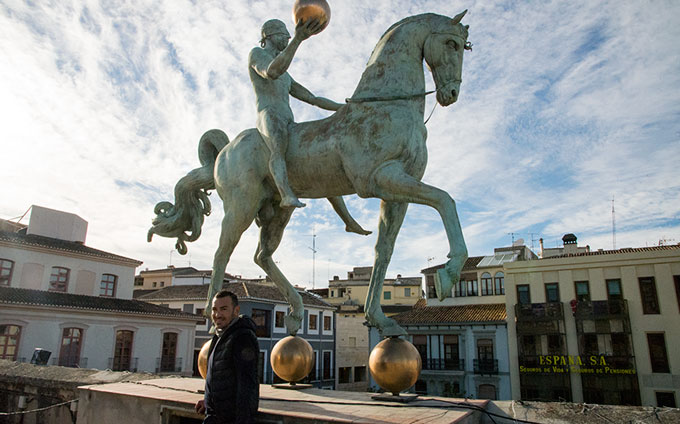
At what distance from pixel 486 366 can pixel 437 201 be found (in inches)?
1123

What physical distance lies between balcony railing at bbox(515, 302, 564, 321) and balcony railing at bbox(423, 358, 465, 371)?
15.3 feet

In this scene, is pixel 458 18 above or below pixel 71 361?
above

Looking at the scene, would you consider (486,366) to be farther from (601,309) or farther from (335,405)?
(335,405)

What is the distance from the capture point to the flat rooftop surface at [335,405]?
271 cm

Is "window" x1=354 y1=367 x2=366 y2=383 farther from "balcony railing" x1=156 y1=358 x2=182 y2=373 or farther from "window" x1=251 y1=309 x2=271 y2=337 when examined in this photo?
"balcony railing" x1=156 y1=358 x2=182 y2=373

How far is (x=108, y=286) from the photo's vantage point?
98.7ft

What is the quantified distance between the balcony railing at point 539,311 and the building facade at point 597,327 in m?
0.05

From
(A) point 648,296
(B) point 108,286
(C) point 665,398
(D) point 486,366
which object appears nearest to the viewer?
(C) point 665,398

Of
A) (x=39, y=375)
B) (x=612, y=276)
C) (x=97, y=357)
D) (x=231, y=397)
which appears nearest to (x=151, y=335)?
(x=97, y=357)

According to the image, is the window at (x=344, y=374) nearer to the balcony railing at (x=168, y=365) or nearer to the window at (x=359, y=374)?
the window at (x=359, y=374)

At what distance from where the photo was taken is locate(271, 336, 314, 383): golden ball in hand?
13.5 feet

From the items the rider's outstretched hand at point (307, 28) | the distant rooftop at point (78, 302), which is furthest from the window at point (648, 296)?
the rider's outstretched hand at point (307, 28)

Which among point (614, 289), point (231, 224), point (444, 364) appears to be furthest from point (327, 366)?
point (231, 224)

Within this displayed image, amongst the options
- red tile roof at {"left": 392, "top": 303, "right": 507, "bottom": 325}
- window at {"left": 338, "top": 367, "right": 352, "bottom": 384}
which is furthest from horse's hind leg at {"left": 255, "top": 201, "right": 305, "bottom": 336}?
window at {"left": 338, "top": 367, "right": 352, "bottom": 384}
